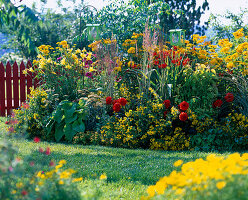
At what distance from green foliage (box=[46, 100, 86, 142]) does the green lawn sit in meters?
0.41

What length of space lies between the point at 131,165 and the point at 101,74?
2.53m

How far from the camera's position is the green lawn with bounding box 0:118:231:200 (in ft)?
10.1

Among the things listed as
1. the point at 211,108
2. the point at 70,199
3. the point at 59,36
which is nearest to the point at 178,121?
the point at 211,108

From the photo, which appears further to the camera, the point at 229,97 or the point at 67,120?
the point at 67,120

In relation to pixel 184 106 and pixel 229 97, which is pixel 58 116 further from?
pixel 229 97

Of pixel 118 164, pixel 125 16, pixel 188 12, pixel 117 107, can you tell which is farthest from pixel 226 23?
pixel 118 164

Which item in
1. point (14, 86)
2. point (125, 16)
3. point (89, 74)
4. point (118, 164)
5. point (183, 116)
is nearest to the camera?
point (118, 164)

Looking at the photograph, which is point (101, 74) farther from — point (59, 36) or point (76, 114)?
point (59, 36)

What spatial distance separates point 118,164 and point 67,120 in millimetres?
1884

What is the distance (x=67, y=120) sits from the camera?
5480 millimetres

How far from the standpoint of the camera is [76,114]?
558 centimetres

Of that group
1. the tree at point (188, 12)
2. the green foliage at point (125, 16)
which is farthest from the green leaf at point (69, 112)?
the tree at point (188, 12)

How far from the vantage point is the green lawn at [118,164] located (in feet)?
10.1

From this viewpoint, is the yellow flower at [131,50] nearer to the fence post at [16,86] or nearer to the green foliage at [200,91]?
the green foliage at [200,91]
